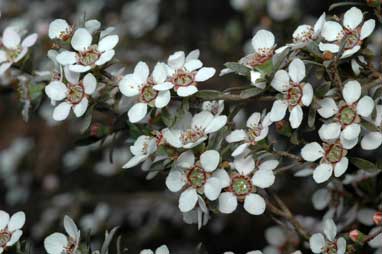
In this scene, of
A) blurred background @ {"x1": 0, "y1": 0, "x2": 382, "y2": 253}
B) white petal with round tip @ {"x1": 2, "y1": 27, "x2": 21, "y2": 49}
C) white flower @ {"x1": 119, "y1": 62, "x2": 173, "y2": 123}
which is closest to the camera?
white flower @ {"x1": 119, "y1": 62, "x2": 173, "y2": 123}

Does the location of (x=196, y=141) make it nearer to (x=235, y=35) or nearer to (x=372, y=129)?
(x=372, y=129)

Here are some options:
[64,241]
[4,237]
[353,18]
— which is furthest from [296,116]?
[4,237]

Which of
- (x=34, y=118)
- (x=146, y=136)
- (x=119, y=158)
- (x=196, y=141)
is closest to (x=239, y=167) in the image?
(x=196, y=141)

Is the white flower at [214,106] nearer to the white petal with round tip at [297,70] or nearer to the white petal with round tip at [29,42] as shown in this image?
the white petal with round tip at [297,70]

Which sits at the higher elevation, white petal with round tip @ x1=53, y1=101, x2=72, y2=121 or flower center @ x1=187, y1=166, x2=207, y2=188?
white petal with round tip @ x1=53, y1=101, x2=72, y2=121

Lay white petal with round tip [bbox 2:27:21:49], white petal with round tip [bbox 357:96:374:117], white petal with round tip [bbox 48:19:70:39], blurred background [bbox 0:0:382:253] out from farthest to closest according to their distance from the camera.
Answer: blurred background [bbox 0:0:382:253] → white petal with round tip [bbox 2:27:21:49] → white petal with round tip [bbox 48:19:70:39] → white petal with round tip [bbox 357:96:374:117]

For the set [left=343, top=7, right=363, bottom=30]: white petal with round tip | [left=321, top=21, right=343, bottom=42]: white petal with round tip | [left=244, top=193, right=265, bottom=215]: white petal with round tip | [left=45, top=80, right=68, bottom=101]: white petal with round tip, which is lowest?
[left=244, top=193, right=265, bottom=215]: white petal with round tip

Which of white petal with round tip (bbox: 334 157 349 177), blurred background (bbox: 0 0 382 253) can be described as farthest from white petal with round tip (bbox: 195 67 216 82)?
blurred background (bbox: 0 0 382 253)

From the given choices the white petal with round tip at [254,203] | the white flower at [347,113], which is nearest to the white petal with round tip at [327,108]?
the white flower at [347,113]

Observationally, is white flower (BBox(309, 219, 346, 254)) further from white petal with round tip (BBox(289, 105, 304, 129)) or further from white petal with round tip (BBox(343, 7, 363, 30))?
white petal with round tip (BBox(343, 7, 363, 30))

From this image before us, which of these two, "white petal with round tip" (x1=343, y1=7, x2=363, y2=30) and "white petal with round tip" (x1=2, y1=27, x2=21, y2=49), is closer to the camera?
"white petal with round tip" (x1=343, y1=7, x2=363, y2=30)
